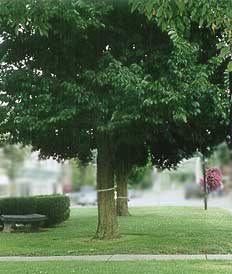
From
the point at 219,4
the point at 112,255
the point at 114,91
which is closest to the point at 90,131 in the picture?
the point at 114,91

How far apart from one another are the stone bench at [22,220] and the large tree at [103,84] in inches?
175

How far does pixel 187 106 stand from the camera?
40.5 feet

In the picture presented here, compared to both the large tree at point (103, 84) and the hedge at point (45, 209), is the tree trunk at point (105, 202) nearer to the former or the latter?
the large tree at point (103, 84)

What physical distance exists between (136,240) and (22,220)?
5.35 m

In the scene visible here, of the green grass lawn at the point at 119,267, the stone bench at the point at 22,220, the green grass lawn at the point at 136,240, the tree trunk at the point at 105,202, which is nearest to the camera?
the green grass lawn at the point at 119,267

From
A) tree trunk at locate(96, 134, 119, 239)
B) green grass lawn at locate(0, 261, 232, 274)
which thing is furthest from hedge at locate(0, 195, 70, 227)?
green grass lawn at locate(0, 261, 232, 274)

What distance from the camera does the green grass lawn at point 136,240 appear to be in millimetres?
12781

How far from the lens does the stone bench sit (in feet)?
61.2

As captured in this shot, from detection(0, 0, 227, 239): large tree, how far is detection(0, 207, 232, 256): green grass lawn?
40.0 inches

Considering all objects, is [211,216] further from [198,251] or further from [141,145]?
[198,251]

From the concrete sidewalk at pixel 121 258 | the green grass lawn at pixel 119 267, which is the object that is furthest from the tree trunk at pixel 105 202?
the green grass lawn at pixel 119 267

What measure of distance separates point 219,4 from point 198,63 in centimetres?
723

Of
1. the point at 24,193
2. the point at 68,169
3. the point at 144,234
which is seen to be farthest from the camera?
the point at 144,234

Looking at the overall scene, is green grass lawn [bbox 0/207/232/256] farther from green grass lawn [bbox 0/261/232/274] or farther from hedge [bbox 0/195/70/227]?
green grass lawn [bbox 0/261/232/274]
